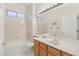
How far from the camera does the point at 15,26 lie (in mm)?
1654

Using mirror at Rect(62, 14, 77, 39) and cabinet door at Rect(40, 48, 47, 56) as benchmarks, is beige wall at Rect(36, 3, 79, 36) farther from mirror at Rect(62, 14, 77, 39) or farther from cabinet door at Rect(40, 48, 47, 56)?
cabinet door at Rect(40, 48, 47, 56)

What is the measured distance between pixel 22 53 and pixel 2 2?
2.69 ft

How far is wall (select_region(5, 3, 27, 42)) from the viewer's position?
1.64m

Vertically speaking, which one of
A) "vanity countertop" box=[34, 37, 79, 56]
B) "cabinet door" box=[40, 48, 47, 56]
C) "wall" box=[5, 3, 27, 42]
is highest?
"wall" box=[5, 3, 27, 42]

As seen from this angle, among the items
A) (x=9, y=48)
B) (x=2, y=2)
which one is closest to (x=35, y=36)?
(x=9, y=48)

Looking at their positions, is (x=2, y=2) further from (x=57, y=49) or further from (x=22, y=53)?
(x=57, y=49)

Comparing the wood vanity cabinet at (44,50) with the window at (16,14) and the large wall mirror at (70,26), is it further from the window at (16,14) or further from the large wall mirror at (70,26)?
the window at (16,14)

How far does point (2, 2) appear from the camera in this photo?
5.55 ft

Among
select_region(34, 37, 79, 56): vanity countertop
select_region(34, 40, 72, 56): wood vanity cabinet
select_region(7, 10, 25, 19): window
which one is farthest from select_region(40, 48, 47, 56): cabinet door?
select_region(7, 10, 25, 19): window

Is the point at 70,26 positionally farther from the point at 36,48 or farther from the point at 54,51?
the point at 36,48

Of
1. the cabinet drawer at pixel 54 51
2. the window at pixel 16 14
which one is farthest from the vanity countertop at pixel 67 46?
the window at pixel 16 14

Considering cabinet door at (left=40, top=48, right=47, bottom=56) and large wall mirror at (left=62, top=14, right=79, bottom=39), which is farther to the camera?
cabinet door at (left=40, top=48, right=47, bottom=56)

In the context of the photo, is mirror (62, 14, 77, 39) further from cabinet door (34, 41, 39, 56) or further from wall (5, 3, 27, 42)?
wall (5, 3, 27, 42)

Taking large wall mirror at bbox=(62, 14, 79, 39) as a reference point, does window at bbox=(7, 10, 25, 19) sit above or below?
above
